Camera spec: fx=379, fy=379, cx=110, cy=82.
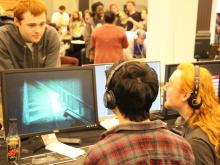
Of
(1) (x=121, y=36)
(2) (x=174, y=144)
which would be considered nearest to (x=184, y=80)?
(2) (x=174, y=144)

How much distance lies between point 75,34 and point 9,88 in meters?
6.04

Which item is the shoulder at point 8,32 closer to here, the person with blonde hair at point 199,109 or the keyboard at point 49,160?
the keyboard at point 49,160

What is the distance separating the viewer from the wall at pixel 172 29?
13.9 feet

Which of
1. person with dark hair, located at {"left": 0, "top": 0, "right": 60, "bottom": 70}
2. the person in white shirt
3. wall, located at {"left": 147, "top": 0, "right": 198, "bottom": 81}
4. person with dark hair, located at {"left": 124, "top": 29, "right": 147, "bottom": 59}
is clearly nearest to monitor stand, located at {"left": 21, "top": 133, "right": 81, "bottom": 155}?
person with dark hair, located at {"left": 0, "top": 0, "right": 60, "bottom": 70}

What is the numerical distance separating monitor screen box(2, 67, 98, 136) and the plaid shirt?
Answer: 824mm

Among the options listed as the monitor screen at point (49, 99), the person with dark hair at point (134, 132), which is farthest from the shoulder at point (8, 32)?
the person with dark hair at point (134, 132)

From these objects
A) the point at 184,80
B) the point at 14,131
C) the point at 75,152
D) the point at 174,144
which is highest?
the point at 184,80

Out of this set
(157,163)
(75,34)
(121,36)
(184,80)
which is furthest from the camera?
(75,34)

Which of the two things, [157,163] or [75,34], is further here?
[75,34]

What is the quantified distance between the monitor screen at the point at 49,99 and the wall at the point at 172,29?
228 centimetres

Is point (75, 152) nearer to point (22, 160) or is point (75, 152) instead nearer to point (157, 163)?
point (22, 160)

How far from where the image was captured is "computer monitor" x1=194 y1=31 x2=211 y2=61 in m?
4.42

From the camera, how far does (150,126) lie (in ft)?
4.10

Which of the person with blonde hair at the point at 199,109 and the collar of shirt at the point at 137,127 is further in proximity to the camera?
the person with blonde hair at the point at 199,109
